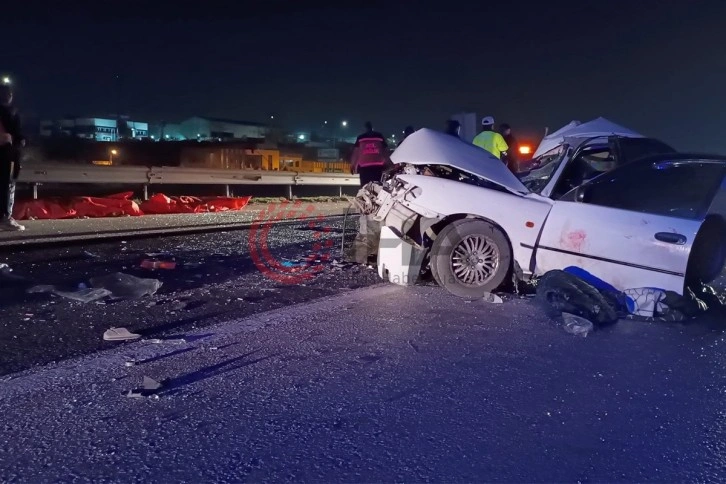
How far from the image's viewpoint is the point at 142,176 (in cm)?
1299

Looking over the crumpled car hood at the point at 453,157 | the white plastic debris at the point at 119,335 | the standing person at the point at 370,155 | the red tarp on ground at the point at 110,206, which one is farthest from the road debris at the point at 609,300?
the red tarp on ground at the point at 110,206

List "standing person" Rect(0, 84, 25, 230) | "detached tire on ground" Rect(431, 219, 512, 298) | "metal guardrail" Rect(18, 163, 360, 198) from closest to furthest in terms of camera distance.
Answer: "detached tire on ground" Rect(431, 219, 512, 298) → "standing person" Rect(0, 84, 25, 230) → "metal guardrail" Rect(18, 163, 360, 198)

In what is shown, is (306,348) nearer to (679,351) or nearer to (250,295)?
(250,295)

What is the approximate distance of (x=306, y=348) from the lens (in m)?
4.01

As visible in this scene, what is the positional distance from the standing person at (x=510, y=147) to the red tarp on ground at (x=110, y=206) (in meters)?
6.50

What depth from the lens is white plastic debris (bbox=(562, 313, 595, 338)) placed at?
4527mm

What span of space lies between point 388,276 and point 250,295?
152 centimetres

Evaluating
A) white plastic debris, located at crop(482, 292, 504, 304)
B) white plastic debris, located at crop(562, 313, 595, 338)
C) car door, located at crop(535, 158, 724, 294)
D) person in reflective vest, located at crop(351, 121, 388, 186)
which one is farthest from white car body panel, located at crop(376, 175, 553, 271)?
person in reflective vest, located at crop(351, 121, 388, 186)

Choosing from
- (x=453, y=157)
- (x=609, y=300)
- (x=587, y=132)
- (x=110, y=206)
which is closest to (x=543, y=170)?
(x=587, y=132)

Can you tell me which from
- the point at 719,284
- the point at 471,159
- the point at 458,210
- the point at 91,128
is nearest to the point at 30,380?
the point at 458,210

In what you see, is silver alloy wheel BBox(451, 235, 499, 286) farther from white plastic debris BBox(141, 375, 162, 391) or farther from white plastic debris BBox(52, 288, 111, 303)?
white plastic debris BBox(52, 288, 111, 303)

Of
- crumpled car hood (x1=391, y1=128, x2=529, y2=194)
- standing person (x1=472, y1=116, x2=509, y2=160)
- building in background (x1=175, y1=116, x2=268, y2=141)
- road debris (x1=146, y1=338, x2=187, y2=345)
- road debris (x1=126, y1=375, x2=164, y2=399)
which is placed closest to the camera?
road debris (x1=126, y1=375, x2=164, y2=399)

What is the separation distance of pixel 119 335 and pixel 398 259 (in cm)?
289

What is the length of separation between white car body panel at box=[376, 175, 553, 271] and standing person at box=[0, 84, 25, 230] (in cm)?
627
